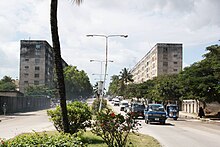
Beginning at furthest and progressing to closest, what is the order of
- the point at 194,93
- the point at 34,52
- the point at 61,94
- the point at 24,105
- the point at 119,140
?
the point at 34,52 < the point at 24,105 < the point at 194,93 < the point at 119,140 < the point at 61,94

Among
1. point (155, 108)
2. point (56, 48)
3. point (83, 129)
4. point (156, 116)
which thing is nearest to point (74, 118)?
point (83, 129)

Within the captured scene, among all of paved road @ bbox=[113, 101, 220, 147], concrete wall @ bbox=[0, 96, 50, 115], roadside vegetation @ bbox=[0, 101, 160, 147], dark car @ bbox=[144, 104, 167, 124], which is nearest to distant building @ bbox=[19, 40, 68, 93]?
concrete wall @ bbox=[0, 96, 50, 115]

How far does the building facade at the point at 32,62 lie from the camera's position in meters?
108

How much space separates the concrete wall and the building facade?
110ft

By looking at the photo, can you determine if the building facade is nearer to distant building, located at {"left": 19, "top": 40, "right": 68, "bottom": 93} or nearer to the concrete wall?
distant building, located at {"left": 19, "top": 40, "right": 68, "bottom": 93}

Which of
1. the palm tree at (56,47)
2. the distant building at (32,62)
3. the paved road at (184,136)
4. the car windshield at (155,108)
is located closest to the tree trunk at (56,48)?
the palm tree at (56,47)

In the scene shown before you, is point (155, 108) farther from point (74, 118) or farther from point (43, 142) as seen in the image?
point (43, 142)

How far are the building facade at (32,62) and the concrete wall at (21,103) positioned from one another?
3358cm

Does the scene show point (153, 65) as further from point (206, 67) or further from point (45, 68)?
point (206, 67)

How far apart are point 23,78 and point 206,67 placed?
72227 mm

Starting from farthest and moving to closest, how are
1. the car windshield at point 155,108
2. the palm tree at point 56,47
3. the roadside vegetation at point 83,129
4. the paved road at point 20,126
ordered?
the car windshield at point 155,108, the paved road at point 20,126, the palm tree at point 56,47, the roadside vegetation at point 83,129

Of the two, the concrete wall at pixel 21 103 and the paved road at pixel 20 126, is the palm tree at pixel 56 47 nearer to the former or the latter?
the paved road at pixel 20 126

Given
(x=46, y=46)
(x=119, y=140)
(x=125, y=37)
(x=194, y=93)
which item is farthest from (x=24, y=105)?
(x=46, y=46)

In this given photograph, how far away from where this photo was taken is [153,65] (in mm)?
125562
